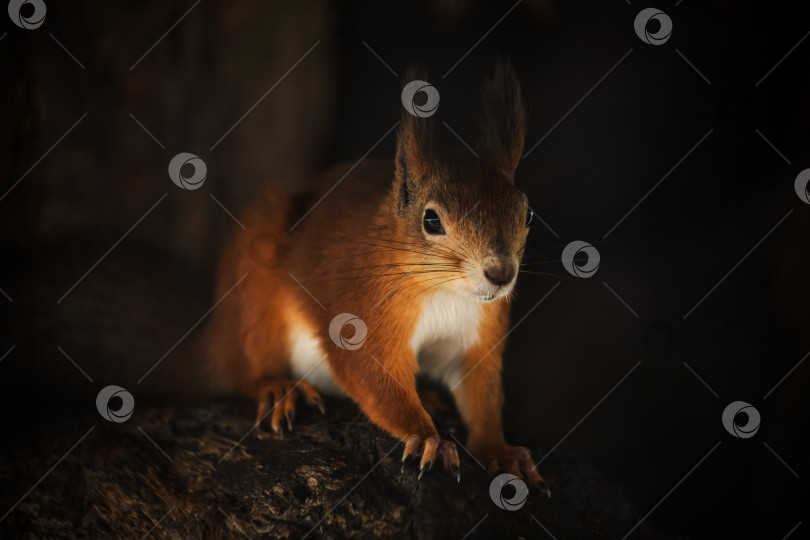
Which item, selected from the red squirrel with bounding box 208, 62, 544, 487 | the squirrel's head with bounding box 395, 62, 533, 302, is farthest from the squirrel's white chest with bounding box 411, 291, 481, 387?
the squirrel's head with bounding box 395, 62, 533, 302

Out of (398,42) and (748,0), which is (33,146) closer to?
(398,42)

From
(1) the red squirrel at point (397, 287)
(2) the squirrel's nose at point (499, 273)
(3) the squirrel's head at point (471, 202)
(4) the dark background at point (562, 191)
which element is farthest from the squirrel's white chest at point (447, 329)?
(4) the dark background at point (562, 191)

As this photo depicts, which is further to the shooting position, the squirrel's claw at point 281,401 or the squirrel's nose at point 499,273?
the squirrel's claw at point 281,401

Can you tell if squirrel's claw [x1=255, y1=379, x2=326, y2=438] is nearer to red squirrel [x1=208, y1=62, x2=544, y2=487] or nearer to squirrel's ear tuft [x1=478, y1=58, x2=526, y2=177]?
red squirrel [x1=208, y1=62, x2=544, y2=487]

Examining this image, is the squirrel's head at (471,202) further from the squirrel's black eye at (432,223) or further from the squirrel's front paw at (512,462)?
the squirrel's front paw at (512,462)

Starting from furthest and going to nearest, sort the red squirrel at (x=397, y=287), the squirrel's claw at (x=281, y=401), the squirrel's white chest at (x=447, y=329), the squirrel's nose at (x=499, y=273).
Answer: the squirrel's claw at (x=281, y=401) < the squirrel's white chest at (x=447, y=329) < the red squirrel at (x=397, y=287) < the squirrel's nose at (x=499, y=273)

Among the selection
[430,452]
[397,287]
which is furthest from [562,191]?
[430,452]
